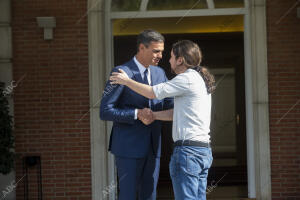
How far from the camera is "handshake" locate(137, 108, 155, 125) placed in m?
3.70

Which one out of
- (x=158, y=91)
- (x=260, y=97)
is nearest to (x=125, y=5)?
(x=260, y=97)

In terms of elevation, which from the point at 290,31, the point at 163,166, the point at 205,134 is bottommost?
the point at 163,166

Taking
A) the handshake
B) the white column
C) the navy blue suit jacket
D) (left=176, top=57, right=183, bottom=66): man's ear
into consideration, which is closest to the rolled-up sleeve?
(left=176, top=57, right=183, bottom=66): man's ear

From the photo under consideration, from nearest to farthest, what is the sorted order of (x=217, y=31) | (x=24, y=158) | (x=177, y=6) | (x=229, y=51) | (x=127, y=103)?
(x=127, y=103), (x=24, y=158), (x=177, y=6), (x=217, y=31), (x=229, y=51)

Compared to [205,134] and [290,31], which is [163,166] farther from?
[205,134]

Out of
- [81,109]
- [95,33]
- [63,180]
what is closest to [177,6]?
[95,33]

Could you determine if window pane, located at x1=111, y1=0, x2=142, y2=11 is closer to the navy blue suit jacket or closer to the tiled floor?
the tiled floor

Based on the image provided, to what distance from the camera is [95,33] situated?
6.73 meters

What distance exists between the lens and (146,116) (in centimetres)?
370

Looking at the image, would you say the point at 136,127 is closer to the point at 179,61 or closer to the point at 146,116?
the point at 146,116

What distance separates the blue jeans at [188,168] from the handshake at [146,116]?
31 centimetres

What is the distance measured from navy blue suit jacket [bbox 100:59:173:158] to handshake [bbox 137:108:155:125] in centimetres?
6

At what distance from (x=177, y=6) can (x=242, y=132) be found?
214 inches

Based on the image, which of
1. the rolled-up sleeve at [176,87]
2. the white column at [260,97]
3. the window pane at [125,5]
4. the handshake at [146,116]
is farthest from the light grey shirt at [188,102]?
the window pane at [125,5]
